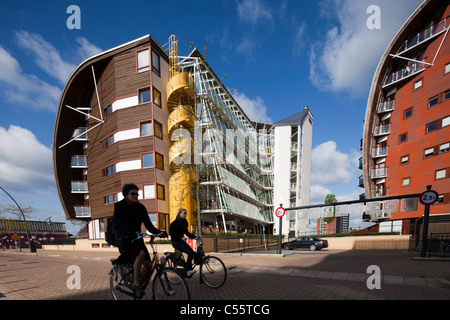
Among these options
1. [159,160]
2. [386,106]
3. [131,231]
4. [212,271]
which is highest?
[386,106]

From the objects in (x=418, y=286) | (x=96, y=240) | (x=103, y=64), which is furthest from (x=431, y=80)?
(x=96, y=240)

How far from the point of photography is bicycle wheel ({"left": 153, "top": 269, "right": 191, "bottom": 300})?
344cm

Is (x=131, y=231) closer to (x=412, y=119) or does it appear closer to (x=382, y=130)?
(x=412, y=119)

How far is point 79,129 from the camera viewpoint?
27.7 meters

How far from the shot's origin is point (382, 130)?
2864cm

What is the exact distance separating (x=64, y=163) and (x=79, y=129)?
6.01m

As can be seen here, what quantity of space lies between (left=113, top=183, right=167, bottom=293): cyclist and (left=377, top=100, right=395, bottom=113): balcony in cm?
3414

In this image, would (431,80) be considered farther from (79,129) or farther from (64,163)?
(64,163)

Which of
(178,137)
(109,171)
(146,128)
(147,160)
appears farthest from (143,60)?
(109,171)

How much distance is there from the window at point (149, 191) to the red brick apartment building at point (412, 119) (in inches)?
1024

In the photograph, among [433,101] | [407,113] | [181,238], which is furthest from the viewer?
[407,113]

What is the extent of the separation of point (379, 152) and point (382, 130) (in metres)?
2.96

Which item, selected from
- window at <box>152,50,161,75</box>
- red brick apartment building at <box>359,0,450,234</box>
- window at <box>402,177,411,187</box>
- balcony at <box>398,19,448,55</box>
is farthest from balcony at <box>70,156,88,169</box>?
balcony at <box>398,19,448,55</box>

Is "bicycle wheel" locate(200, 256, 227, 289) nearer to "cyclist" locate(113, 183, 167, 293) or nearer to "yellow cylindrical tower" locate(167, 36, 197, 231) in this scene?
"cyclist" locate(113, 183, 167, 293)
